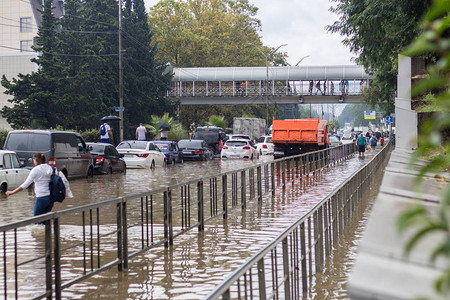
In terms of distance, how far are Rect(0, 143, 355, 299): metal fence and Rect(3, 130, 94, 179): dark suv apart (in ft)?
32.8

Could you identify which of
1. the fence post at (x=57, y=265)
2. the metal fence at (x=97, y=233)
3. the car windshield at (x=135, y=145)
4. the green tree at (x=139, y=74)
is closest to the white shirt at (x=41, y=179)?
the metal fence at (x=97, y=233)

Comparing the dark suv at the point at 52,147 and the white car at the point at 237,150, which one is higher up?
the dark suv at the point at 52,147

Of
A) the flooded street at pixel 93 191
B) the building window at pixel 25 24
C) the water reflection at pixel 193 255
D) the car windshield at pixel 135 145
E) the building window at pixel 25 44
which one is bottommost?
the flooded street at pixel 93 191

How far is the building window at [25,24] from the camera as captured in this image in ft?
267

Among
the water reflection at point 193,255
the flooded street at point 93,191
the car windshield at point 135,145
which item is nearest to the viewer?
the water reflection at point 193,255

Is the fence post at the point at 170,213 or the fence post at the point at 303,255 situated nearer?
the fence post at the point at 303,255

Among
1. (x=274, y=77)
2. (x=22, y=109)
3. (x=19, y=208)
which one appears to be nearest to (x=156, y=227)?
(x=19, y=208)

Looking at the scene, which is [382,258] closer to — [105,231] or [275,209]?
[105,231]

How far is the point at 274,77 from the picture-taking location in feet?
249

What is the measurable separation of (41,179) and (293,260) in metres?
6.99

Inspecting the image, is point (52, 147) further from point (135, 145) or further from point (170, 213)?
point (170, 213)

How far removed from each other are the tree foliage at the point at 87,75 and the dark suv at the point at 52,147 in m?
21.1

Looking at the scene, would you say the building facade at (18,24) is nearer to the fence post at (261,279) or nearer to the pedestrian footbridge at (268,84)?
the pedestrian footbridge at (268,84)

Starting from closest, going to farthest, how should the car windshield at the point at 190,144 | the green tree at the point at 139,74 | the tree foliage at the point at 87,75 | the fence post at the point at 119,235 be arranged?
1. the fence post at the point at 119,235
2. the car windshield at the point at 190,144
3. the tree foliage at the point at 87,75
4. the green tree at the point at 139,74
